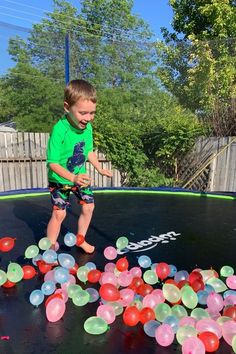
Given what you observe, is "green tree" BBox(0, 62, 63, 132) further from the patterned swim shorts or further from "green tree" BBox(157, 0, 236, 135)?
the patterned swim shorts

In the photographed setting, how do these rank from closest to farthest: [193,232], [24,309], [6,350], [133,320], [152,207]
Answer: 1. [6,350]
2. [133,320]
3. [24,309]
4. [193,232]
5. [152,207]

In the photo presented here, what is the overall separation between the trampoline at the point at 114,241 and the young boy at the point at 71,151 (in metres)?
0.24

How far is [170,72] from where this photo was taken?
25.5 feet

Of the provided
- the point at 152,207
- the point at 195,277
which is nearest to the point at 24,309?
the point at 195,277

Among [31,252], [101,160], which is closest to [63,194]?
[31,252]

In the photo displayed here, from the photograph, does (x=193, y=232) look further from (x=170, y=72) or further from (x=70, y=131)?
(x=170, y=72)

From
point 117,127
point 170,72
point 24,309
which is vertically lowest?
point 24,309

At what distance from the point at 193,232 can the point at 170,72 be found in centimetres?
595

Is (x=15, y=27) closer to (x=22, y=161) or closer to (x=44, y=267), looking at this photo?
(x=22, y=161)

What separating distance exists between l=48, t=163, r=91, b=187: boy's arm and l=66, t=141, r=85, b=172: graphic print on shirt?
173 mm

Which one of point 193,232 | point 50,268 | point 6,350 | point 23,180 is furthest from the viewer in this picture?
point 23,180

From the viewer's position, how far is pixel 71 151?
6.86 feet

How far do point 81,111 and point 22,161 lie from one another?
4.07m

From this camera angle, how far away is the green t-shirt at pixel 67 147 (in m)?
2.01
